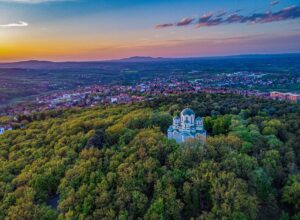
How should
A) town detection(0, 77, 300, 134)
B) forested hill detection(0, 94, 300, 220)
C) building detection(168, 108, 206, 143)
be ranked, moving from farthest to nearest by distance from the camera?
town detection(0, 77, 300, 134) < building detection(168, 108, 206, 143) < forested hill detection(0, 94, 300, 220)

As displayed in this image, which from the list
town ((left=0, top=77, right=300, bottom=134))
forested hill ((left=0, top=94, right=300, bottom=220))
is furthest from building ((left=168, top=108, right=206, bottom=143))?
town ((left=0, top=77, right=300, bottom=134))

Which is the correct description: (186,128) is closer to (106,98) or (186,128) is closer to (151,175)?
(151,175)

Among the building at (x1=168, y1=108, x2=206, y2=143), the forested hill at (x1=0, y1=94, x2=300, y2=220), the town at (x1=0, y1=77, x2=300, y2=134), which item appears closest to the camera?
the forested hill at (x1=0, y1=94, x2=300, y2=220)

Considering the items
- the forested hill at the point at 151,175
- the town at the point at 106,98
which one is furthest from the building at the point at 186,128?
the town at the point at 106,98

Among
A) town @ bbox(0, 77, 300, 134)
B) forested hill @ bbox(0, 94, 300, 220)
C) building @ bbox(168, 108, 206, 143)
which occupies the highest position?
building @ bbox(168, 108, 206, 143)

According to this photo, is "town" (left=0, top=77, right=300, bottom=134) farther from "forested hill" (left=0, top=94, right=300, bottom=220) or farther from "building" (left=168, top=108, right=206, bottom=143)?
"building" (left=168, top=108, right=206, bottom=143)

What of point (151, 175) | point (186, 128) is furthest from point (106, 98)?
point (151, 175)

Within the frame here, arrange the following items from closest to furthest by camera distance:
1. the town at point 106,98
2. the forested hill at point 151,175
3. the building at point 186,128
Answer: the forested hill at point 151,175 < the building at point 186,128 < the town at point 106,98

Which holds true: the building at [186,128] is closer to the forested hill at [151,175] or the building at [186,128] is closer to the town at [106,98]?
the forested hill at [151,175]

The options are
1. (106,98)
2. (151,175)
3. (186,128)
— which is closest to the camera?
(151,175)

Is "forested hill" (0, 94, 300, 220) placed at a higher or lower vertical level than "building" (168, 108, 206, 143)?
lower
